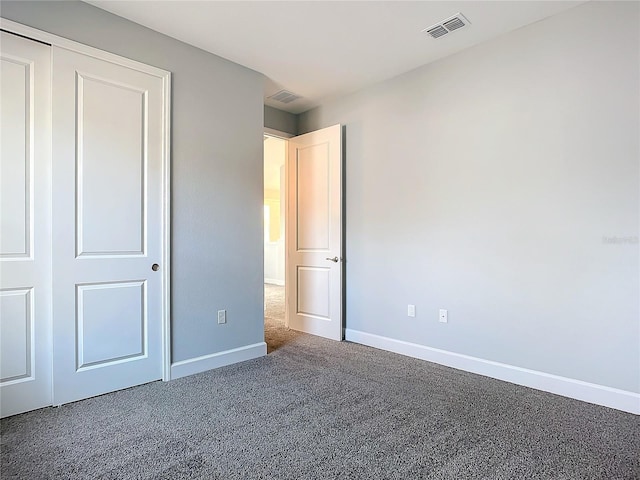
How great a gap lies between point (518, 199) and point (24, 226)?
3.42m

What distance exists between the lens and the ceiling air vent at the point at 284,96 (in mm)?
4102

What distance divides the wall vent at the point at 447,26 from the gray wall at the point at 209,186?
5.29ft

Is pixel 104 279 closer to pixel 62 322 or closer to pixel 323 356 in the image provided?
pixel 62 322

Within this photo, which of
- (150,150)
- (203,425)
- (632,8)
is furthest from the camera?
(150,150)

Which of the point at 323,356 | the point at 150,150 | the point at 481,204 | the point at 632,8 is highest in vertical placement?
the point at 632,8

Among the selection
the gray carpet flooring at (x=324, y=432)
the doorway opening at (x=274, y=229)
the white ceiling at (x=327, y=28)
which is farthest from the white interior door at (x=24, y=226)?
the doorway opening at (x=274, y=229)

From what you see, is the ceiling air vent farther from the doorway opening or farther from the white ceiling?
the doorway opening

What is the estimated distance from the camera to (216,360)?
3217mm

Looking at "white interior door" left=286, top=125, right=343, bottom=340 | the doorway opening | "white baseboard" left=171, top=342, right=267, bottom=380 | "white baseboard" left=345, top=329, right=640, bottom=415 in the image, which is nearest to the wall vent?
"white interior door" left=286, top=125, right=343, bottom=340

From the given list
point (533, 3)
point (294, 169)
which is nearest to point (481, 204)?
point (533, 3)

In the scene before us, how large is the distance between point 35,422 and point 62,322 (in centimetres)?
59

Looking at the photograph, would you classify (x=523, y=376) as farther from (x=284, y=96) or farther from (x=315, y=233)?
(x=284, y=96)

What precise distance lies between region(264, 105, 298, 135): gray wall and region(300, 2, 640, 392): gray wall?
114 cm

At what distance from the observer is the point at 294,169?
457cm
